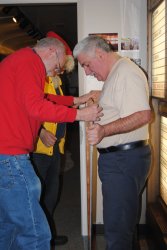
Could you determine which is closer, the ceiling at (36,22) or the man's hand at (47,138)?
the man's hand at (47,138)

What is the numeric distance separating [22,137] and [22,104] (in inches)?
8.1

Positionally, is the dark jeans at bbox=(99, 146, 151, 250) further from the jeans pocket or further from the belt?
the jeans pocket

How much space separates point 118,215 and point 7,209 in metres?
0.71

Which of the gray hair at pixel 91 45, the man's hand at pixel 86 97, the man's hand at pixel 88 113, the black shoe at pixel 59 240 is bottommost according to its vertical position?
the black shoe at pixel 59 240

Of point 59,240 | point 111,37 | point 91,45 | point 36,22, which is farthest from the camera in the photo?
point 36,22

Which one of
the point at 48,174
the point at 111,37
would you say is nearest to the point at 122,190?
the point at 48,174

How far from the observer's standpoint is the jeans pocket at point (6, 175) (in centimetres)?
193

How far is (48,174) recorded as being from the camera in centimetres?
299

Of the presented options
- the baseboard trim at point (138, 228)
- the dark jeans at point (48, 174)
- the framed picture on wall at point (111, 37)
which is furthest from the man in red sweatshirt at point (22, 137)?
the baseboard trim at point (138, 228)

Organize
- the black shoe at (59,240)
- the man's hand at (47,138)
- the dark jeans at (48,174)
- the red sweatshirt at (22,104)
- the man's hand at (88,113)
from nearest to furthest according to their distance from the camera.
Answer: the red sweatshirt at (22,104) < the man's hand at (88,113) < the man's hand at (47,138) < the dark jeans at (48,174) < the black shoe at (59,240)

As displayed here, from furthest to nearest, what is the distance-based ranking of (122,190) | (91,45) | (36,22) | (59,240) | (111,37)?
1. (36,22)
2. (59,240)
3. (111,37)
4. (91,45)
5. (122,190)

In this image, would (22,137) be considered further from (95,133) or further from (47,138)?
(47,138)

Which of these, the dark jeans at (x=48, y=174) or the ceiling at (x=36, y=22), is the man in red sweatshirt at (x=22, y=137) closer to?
the dark jeans at (x=48, y=174)

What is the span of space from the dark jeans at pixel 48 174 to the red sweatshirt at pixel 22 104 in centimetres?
87
